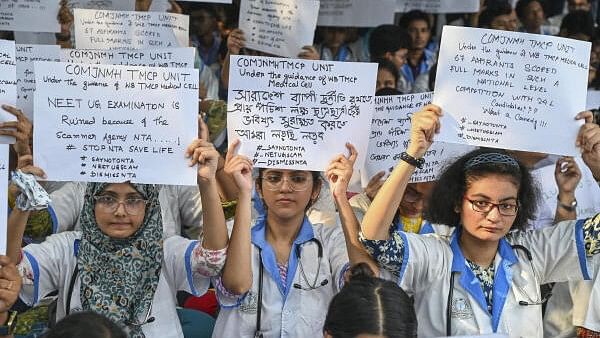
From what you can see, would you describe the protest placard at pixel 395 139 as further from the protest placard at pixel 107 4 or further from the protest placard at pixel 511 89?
the protest placard at pixel 107 4

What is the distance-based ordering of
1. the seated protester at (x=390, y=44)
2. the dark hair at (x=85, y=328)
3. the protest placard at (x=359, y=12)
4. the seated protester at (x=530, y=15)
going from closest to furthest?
the dark hair at (x=85, y=328) < the seated protester at (x=390, y=44) < the protest placard at (x=359, y=12) < the seated protester at (x=530, y=15)

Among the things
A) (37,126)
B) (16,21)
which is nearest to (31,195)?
(37,126)

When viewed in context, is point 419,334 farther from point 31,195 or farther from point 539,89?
point 31,195

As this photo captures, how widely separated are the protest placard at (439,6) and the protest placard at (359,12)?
577mm

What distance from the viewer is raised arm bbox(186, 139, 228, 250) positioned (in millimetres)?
4160

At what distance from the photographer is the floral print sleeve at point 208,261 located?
4188 millimetres

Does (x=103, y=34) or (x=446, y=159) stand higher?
(x=103, y=34)

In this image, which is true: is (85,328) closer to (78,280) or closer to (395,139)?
(78,280)

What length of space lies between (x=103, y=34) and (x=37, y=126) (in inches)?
64.7

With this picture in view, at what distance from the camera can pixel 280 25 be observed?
6.68 metres

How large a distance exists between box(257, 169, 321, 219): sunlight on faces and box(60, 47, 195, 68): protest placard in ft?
Result: 2.13

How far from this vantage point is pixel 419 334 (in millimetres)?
4180

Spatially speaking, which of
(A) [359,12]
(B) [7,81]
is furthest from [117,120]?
(A) [359,12]

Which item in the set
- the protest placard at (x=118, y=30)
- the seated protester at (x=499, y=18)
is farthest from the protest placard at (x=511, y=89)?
the seated protester at (x=499, y=18)
